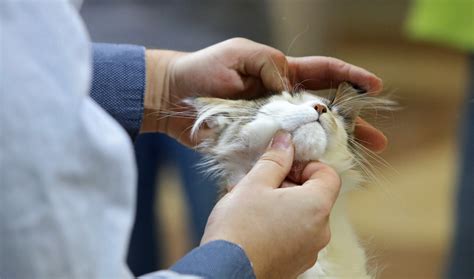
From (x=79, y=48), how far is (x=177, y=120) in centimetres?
49

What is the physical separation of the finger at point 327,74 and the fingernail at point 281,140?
80 mm

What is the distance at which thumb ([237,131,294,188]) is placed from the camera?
2.40 feet

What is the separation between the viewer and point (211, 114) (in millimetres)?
923

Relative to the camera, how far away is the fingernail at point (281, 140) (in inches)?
32.0

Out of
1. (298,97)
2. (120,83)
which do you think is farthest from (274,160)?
(120,83)

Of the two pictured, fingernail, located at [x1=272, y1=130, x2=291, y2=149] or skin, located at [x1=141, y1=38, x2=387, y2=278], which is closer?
skin, located at [x1=141, y1=38, x2=387, y2=278]

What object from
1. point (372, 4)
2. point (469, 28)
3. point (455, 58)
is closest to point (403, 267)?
point (469, 28)

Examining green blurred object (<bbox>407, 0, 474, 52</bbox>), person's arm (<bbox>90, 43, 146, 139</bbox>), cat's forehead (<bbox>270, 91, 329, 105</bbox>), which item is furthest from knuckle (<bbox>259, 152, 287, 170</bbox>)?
green blurred object (<bbox>407, 0, 474, 52</bbox>)

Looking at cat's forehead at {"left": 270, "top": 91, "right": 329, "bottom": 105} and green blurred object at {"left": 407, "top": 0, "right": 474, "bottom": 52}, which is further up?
cat's forehead at {"left": 270, "top": 91, "right": 329, "bottom": 105}

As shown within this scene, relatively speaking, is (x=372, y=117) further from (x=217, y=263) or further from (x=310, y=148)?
(x=217, y=263)

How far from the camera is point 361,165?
91 centimetres

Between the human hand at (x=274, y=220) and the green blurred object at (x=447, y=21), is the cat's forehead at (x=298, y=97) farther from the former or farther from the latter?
the green blurred object at (x=447, y=21)

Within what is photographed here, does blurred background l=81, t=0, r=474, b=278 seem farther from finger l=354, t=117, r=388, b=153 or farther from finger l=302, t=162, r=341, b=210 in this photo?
finger l=302, t=162, r=341, b=210

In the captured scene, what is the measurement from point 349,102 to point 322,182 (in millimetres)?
158
